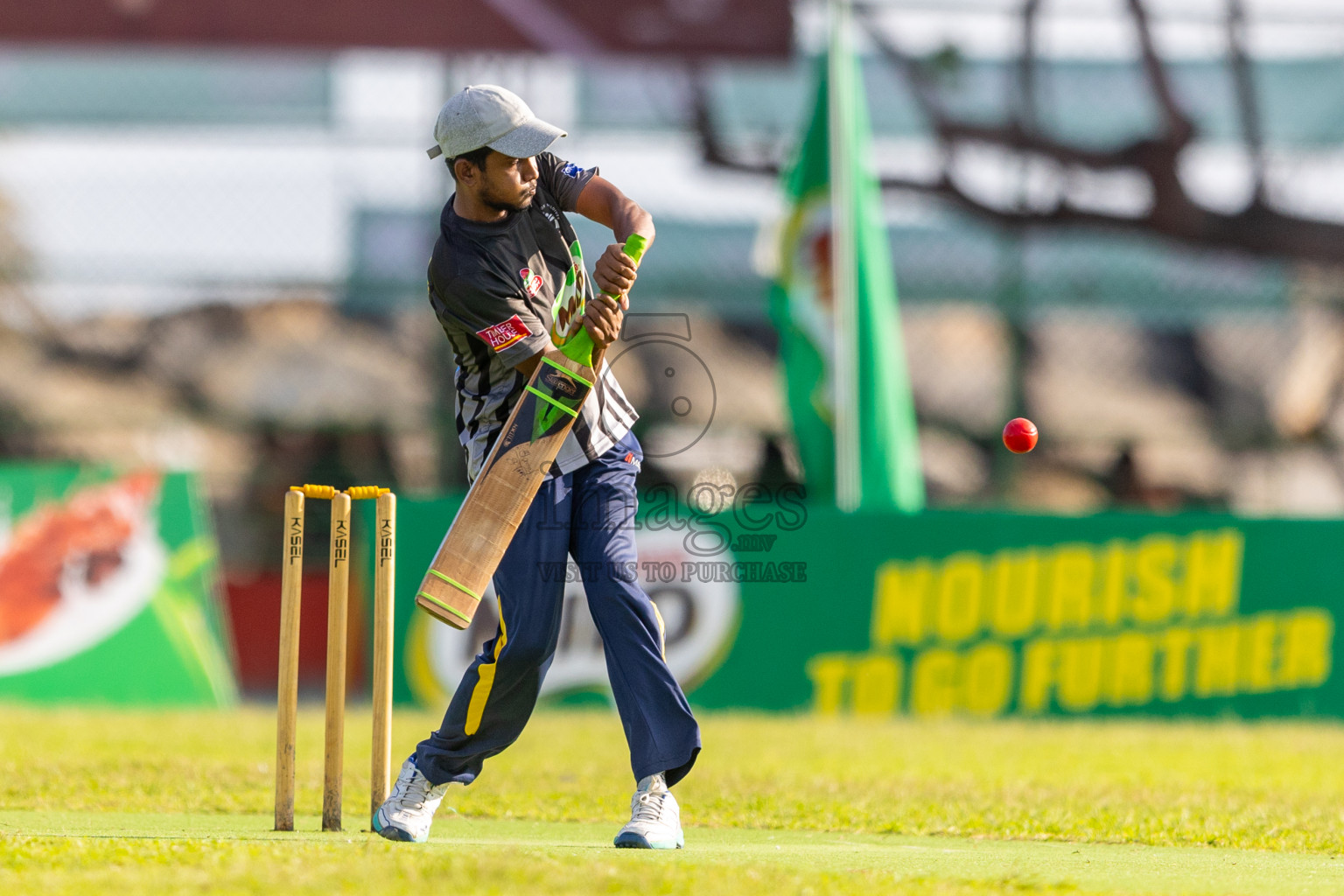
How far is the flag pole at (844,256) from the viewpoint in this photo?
32.9 ft

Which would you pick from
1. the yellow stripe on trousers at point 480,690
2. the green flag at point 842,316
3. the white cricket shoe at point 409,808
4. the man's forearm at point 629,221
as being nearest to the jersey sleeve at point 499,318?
the man's forearm at point 629,221

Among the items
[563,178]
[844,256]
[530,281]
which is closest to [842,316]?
[844,256]

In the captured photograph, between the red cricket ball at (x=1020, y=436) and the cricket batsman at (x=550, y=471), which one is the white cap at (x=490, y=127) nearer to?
the cricket batsman at (x=550, y=471)

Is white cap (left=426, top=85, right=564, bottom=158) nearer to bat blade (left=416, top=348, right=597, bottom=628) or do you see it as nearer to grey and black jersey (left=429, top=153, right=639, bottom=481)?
grey and black jersey (left=429, top=153, right=639, bottom=481)

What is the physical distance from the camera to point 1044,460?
13.4 meters

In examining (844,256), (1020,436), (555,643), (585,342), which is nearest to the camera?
(585,342)

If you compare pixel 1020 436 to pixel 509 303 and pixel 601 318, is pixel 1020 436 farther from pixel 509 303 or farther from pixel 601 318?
pixel 509 303

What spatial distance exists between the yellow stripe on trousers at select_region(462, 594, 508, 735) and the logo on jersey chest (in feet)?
2.84

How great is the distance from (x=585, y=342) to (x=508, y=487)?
46cm

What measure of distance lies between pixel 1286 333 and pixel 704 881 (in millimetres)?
11444

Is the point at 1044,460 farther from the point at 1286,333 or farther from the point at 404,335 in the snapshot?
the point at 404,335

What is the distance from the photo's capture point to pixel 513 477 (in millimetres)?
4246

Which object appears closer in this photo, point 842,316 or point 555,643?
point 555,643

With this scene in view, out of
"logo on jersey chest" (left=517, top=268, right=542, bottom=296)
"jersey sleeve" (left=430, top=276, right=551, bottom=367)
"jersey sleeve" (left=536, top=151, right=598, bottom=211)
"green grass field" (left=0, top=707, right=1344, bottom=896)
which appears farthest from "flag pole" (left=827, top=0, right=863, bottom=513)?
"jersey sleeve" (left=430, top=276, right=551, bottom=367)
